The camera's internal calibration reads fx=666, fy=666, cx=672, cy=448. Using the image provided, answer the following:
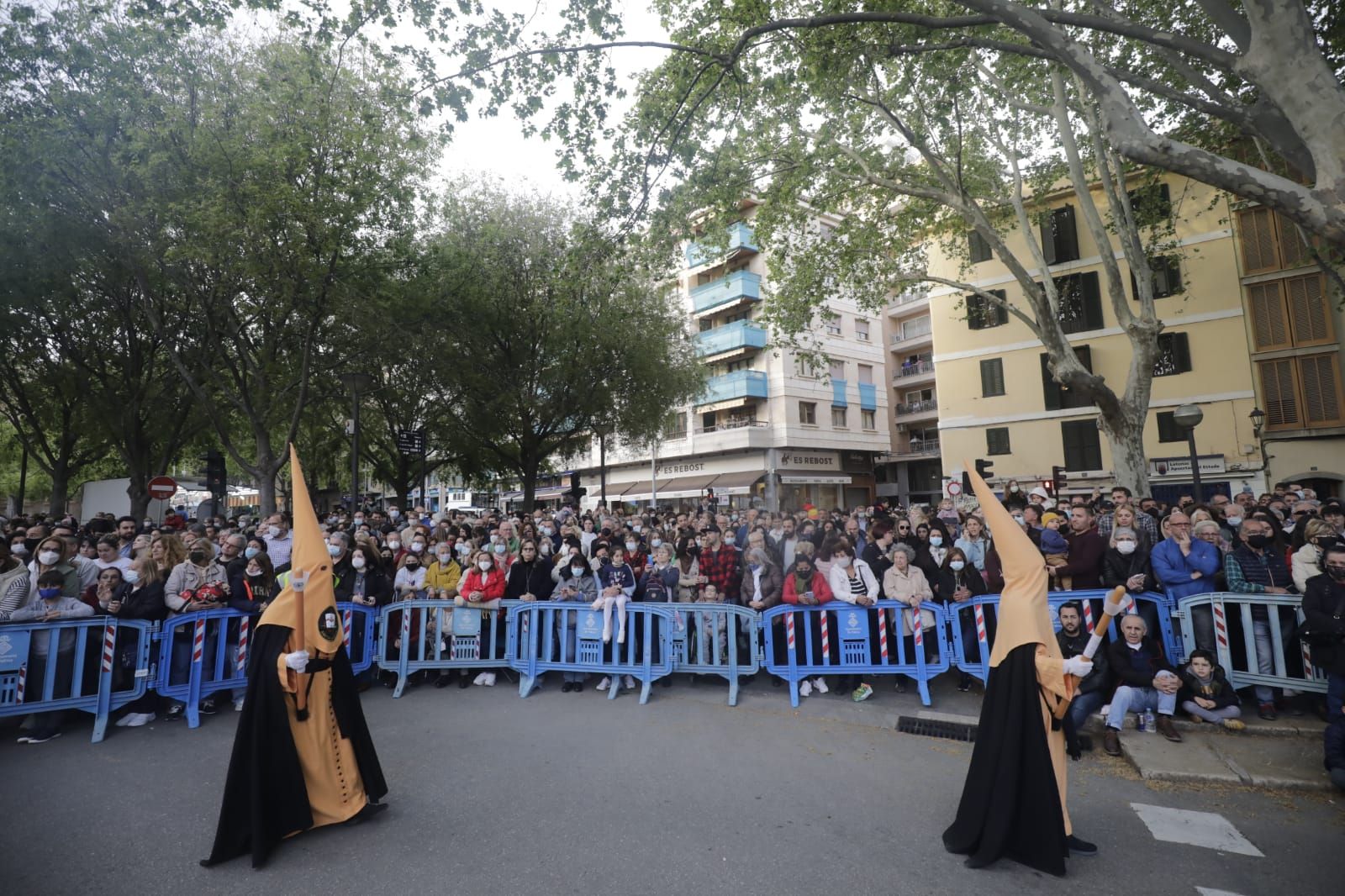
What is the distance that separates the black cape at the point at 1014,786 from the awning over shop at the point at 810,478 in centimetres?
→ 2946

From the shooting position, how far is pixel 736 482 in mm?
33594

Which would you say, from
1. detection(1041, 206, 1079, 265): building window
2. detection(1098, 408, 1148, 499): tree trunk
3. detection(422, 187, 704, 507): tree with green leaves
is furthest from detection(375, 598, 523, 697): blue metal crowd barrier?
detection(1041, 206, 1079, 265): building window

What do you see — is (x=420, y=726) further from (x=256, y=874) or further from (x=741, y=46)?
(x=741, y=46)

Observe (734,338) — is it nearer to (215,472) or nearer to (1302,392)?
(1302,392)

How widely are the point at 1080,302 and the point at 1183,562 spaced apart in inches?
891

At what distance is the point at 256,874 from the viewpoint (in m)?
3.57

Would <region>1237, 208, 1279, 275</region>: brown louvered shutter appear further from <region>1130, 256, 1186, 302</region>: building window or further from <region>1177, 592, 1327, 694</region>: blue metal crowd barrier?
<region>1177, 592, 1327, 694</region>: blue metal crowd barrier

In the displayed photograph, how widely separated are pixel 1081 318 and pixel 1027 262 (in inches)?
116

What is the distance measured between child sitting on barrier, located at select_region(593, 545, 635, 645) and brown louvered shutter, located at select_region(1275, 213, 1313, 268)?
26096 millimetres

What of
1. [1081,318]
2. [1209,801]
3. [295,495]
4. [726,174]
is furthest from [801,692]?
[1081,318]

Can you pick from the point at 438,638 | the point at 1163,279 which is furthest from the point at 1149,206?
the point at 438,638

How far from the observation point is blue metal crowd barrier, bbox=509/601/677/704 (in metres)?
7.04

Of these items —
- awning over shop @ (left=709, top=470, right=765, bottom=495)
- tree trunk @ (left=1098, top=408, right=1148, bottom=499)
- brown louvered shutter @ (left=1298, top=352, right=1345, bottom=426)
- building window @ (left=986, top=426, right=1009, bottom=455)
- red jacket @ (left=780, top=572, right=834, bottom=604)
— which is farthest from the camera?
awning over shop @ (left=709, top=470, right=765, bottom=495)

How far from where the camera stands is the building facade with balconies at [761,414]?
108 ft
